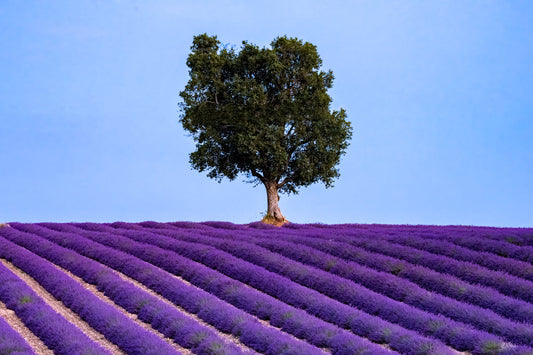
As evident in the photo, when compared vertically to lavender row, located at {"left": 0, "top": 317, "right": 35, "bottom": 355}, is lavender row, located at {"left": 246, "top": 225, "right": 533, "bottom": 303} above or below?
above

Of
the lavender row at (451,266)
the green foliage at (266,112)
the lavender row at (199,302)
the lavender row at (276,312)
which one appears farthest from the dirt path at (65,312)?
the green foliage at (266,112)

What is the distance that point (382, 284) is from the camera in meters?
12.9

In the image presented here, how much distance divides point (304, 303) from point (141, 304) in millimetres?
3401

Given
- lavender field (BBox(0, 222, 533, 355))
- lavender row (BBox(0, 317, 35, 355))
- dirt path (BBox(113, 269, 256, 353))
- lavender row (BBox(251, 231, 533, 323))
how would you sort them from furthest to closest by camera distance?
lavender row (BBox(251, 231, 533, 323))
dirt path (BBox(113, 269, 256, 353))
lavender field (BBox(0, 222, 533, 355))
lavender row (BBox(0, 317, 35, 355))

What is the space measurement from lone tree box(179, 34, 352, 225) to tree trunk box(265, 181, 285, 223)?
5 cm

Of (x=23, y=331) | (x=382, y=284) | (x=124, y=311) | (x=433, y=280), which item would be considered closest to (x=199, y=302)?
(x=124, y=311)

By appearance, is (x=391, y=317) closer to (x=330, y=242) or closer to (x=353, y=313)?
(x=353, y=313)

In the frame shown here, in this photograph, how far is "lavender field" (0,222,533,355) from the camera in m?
9.33

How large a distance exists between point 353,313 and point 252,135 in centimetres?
1911

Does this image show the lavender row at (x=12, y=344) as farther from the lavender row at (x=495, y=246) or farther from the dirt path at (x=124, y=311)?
the lavender row at (x=495, y=246)

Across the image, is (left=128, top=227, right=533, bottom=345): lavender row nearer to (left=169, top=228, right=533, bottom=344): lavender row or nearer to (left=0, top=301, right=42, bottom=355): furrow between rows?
(left=169, top=228, right=533, bottom=344): lavender row

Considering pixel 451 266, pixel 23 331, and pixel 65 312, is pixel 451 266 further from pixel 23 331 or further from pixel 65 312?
pixel 23 331

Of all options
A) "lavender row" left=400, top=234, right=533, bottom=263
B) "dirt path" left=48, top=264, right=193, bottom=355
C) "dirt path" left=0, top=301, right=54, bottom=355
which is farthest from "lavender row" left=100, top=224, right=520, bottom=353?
"lavender row" left=400, top=234, right=533, bottom=263

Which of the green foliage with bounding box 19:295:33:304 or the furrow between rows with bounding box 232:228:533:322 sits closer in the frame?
the furrow between rows with bounding box 232:228:533:322
